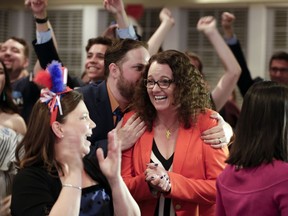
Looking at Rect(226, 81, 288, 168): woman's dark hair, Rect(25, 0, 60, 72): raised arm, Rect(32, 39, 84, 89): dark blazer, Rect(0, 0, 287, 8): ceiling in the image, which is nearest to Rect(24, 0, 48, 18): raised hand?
Rect(25, 0, 60, 72): raised arm

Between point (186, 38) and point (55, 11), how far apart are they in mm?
1577

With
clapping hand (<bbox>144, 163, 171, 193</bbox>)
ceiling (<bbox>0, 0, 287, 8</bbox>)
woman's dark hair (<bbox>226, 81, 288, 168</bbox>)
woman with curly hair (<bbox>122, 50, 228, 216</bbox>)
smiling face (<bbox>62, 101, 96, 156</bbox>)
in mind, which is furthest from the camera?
ceiling (<bbox>0, 0, 287, 8</bbox>)

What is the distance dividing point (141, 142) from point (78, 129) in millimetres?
496

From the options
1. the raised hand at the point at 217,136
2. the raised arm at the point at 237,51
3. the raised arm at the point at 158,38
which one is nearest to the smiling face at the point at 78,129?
the raised hand at the point at 217,136

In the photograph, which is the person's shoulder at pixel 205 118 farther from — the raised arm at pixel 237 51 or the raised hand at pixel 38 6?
the raised arm at pixel 237 51

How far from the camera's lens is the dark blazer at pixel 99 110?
9.21ft

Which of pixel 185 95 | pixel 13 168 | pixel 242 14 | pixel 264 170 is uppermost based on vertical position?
pixel 242 14

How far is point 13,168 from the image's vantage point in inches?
117

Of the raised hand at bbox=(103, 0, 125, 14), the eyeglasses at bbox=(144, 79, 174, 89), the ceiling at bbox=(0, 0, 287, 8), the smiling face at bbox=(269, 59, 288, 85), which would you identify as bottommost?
the eyeglasses at bbox=(144, 79, 174, 89)

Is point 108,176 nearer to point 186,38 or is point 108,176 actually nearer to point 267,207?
point 267,207

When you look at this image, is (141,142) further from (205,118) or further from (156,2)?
(156,2)

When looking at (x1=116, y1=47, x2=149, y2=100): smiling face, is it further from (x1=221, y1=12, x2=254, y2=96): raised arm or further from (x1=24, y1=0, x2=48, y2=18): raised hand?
(x1=221, y1=12, x2=254, y2=96): raised arm

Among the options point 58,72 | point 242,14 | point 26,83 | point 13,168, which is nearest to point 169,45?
point 242,14

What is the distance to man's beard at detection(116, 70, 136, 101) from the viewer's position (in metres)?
2.95
